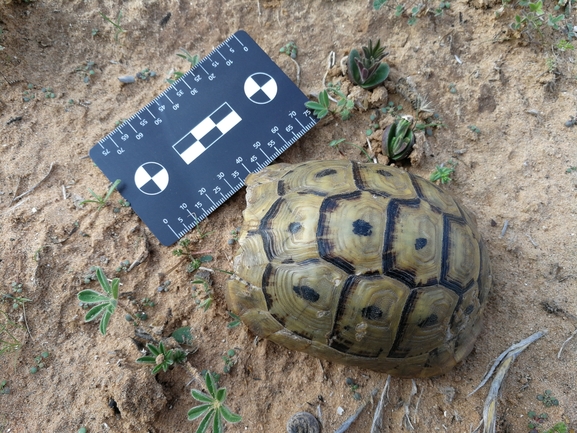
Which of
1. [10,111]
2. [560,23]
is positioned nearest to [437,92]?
[560,23]

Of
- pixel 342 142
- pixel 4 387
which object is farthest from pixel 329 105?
pixel 4 387

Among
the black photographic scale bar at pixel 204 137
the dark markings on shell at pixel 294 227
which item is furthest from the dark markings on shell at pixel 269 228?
the black photographic scale bar at pixel 204 137

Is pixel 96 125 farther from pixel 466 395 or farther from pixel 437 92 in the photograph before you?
pixel 466 395

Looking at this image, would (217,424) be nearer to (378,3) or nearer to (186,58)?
(186,58)

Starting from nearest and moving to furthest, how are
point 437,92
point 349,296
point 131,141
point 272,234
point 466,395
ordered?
point 349,296 → point 272,234 → point 466,395 → point 131,141 → point 437,92

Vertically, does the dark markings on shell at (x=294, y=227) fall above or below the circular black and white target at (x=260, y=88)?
below

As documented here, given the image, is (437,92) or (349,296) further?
(437,92)

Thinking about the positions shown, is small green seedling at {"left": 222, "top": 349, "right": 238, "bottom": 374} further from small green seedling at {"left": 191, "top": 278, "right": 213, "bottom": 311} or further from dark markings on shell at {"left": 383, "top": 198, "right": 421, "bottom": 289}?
dark markings on shell at {"left": 383, "top": 198, "right": 421, "bottom": 289}

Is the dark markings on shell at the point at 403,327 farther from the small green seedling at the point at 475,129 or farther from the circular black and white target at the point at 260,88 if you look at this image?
the circular black and white target at the point at 260,88
